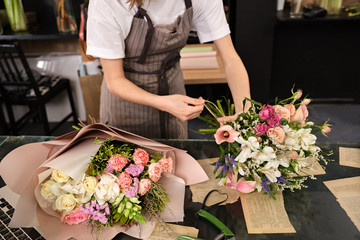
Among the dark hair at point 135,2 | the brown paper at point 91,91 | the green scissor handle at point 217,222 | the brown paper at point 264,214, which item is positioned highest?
the dark hair at point 135,2

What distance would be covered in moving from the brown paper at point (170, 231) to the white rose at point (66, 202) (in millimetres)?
255

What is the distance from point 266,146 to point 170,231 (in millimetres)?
396

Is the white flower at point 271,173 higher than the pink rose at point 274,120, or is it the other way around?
the pink rose at point 274,120

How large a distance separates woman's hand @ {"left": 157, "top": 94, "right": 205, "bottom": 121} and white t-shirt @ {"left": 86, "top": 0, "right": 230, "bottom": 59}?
0.92ft

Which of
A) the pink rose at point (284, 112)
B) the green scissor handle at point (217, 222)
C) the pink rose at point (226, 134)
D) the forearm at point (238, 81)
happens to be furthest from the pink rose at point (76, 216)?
the forearm at point (238, 81)

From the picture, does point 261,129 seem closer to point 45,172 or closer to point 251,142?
point 251,142

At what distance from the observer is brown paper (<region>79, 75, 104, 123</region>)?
9.97 feet

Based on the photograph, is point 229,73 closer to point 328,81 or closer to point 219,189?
point 219,189

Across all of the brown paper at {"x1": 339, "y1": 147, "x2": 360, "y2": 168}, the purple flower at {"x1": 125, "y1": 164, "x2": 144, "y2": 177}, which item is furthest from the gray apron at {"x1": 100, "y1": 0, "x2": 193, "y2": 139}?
the brown paper at {"x1": 339, "y1": 147, "x2": 360, "y2": 168}

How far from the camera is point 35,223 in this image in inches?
42.4

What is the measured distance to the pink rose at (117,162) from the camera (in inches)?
43.1

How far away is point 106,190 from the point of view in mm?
1059

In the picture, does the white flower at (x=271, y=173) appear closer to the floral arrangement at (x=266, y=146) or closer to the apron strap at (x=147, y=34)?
the floral arrangement at (x=266, y=146)

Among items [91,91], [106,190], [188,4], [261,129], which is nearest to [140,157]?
[106,190]
